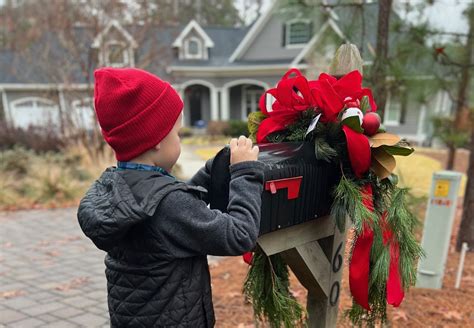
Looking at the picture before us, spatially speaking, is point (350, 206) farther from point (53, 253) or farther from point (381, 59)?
point (53, 253)

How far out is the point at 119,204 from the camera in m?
1.21

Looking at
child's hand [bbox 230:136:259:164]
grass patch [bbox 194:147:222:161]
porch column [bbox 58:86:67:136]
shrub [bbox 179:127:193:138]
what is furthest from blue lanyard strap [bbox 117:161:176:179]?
shrub [bbox 179:127:193:138]

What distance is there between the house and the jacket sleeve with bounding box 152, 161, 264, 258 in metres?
8.28

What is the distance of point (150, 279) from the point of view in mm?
1326

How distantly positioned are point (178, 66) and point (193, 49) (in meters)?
1.18

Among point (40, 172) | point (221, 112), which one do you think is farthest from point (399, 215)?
point (221, 112)

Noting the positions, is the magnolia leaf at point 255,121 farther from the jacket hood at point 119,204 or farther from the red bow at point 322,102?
the jacket hood at point 119,204

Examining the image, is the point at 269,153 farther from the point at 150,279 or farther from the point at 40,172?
the point at 40,172

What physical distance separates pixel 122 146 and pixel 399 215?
3.39ft

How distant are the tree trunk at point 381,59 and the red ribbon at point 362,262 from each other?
5.84 feet

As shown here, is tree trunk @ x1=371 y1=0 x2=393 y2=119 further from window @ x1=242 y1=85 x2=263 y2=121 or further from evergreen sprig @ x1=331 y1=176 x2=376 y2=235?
window @ x1=242 y1=85 x2=263 y2=121

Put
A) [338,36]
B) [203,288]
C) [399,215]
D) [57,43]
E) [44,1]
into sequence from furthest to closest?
[57,43] < [44,1] < [338,36] < [399,215] < [203,288]

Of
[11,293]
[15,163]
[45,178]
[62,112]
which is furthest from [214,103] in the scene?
[11,293]

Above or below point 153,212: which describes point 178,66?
below
